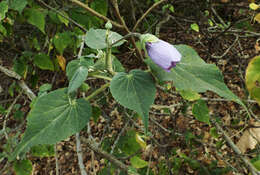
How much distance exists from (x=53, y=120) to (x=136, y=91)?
0.26 m

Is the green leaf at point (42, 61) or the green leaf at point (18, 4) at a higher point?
the green leaf at point (18, 4)

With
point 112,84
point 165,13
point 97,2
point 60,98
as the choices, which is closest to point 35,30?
point 97,2

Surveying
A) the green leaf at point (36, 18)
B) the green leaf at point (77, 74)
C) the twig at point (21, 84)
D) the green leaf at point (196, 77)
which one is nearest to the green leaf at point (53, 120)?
the green leaf at point (77, 74)

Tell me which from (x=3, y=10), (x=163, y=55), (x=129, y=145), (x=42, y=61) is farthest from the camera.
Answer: (x=42, y=61)

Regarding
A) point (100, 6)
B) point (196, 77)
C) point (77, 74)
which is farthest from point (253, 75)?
point (100, 6)

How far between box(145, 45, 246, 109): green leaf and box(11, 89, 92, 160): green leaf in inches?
10.0

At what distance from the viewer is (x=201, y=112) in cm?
110

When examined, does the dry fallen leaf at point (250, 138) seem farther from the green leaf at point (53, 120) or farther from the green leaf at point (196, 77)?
the green leaf at point (53, 120)

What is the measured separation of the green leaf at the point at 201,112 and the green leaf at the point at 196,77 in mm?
515

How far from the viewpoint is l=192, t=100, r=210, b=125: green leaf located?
1092 millimetres

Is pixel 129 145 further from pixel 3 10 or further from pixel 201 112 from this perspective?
pixel 3 10

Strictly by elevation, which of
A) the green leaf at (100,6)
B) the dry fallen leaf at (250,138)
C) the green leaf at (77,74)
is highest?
the green leaf at (100,6)

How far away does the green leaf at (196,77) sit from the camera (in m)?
0.54

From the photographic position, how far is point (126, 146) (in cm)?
120
